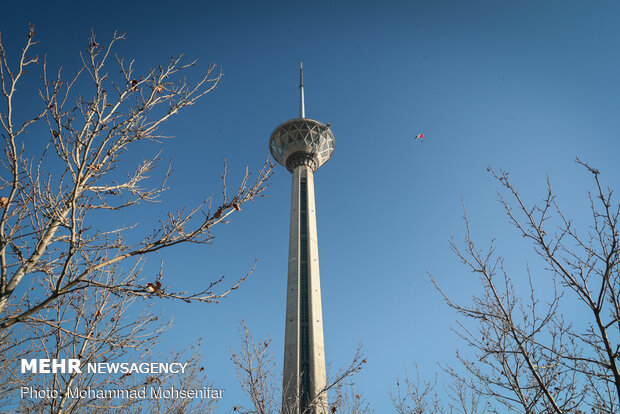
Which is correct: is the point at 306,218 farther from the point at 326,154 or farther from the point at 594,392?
the point at 594,392

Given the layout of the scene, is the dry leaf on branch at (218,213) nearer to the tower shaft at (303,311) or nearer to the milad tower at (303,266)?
the milad tower at (303,266)

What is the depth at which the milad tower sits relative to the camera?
100.0ft

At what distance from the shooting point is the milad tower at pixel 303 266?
3047 centimetres

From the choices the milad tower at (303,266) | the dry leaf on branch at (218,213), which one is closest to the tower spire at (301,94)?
the milad tower at (303,266)

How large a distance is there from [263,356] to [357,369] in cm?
262

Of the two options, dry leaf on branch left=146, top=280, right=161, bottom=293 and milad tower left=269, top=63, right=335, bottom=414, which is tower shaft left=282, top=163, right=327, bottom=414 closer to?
milad tower left=269, top=63, right=335, bottom=414

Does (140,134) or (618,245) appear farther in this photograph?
(140,134)

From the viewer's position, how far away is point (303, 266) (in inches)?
1431

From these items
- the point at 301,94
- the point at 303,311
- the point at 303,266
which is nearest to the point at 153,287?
the point at 303,311

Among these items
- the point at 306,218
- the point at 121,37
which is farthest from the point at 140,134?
the point at 306,218

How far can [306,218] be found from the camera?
129ft

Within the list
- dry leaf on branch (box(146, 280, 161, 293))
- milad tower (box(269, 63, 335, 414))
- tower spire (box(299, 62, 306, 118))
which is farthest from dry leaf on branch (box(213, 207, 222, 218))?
tower spire (box(299, 62, 306, 118))

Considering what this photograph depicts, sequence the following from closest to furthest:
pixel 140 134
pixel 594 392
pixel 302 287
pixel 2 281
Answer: pixel 2 281 → pixel 140 134 → pixel 594 392 → pixel 302 287

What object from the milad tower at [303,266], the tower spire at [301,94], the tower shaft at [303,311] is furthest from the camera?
the tower spire at [301,94]
